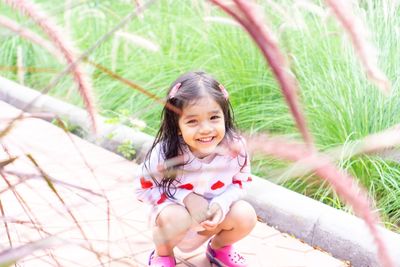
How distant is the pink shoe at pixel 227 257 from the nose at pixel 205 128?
1.86 ft

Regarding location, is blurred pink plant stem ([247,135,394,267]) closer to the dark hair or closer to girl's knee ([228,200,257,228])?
the dark hair

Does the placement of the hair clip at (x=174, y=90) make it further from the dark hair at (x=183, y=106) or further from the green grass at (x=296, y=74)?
the green grass at (x=296, y=74)

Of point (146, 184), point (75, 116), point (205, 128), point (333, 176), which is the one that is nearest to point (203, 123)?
point (205, 128)

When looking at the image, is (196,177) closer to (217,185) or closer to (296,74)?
(217,185)

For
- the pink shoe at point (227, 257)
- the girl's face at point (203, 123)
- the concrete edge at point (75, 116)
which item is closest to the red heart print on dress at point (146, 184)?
the girl's face at point (203, 123)

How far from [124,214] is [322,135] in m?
1.02

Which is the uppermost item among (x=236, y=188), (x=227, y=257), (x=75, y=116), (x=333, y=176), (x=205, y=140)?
(x=333, y=176)

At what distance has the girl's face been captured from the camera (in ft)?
7.47

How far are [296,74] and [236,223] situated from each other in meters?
0.77

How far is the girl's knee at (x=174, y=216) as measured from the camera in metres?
2.34

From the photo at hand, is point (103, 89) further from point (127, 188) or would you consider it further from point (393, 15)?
point (393, 15)

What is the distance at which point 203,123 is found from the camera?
2279 millimetres

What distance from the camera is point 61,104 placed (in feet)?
14.8

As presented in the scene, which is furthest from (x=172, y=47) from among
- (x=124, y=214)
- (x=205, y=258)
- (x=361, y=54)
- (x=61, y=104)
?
(x=361, y=54)
